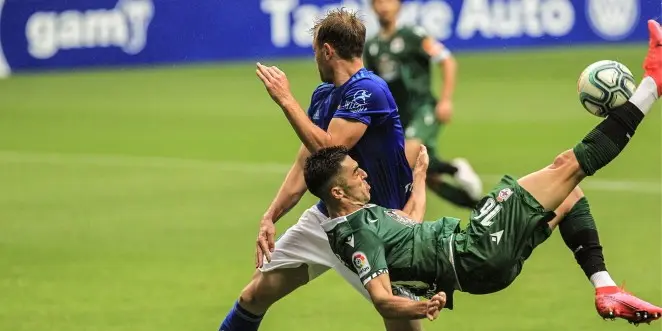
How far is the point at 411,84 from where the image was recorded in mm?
13898

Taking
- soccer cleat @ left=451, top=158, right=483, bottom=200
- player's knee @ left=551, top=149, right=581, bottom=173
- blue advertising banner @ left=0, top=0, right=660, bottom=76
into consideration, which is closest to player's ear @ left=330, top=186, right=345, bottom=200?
player's knee @ left=551, top=149, right=581, bottom=173

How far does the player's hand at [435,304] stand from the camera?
21.2ft

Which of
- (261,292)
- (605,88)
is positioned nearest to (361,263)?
(261,292)

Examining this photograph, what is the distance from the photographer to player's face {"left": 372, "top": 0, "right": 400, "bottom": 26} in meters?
13.6

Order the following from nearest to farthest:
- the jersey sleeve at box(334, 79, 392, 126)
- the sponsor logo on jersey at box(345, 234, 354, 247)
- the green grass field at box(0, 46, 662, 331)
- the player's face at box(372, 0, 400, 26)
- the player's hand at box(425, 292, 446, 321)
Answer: the player's hand at box(425, 292, 446, 321)
the sponsor logo on jersey at box(345, 234, 354, 247)
the jersey sleeve at box(334, 79, 392, 126)
the green grass field at box(0, 46, 662, 331)
the player's face at box(372, 0, 400, 26)

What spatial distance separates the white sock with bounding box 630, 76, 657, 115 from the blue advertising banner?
20.0 m

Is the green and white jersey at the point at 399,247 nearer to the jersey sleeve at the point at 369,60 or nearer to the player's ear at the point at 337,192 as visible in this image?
the player's ear at the point at 337,192

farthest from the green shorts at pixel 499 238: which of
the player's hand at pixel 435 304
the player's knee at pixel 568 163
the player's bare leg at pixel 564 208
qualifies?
the player's hand at pixel 435 304

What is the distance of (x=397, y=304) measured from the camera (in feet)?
22.1

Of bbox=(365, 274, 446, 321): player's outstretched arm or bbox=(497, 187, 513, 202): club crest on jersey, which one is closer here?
bbox=(365, 274, 446, 321): player's outstretched arm

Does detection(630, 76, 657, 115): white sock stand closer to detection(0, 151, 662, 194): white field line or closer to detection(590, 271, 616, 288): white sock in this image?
detection(590, 271, 616, 288): white sock

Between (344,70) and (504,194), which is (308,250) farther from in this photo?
(504,194)

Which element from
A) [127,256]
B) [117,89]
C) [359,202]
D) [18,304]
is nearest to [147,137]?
[117,89]

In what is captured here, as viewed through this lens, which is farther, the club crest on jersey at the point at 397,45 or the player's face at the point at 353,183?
the club crest on jersey at the point at 397,45
